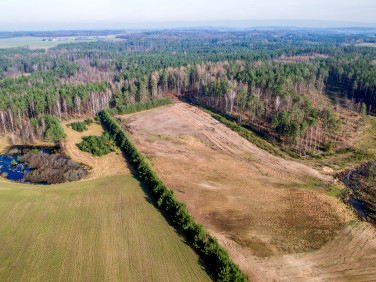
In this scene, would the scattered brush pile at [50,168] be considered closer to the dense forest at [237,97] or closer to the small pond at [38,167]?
the small pond at [38,167]

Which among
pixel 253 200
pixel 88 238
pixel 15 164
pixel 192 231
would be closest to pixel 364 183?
pixel 253 200

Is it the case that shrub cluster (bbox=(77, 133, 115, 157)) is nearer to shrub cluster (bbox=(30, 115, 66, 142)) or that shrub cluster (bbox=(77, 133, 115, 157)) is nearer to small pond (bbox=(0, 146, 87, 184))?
small pond (bbox=(0, 146, 87, 184))

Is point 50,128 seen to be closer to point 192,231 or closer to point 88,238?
point 88,238

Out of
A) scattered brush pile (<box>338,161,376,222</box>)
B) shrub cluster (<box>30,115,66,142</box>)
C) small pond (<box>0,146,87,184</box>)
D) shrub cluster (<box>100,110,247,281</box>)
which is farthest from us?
shrub cluster (<box>30,115,66,142</box>)

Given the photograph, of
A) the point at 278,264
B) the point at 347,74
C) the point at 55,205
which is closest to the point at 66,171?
the point at 55,205

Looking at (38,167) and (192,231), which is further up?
(192,231)

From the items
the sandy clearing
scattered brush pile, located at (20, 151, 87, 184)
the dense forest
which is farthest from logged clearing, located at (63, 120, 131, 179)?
the sandy clearing

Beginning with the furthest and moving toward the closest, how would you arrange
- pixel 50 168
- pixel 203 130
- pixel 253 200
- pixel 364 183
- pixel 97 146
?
pixel 203 130
pixel 97 146
pixel 50 168
pixel 364 183
pixel 253 200
